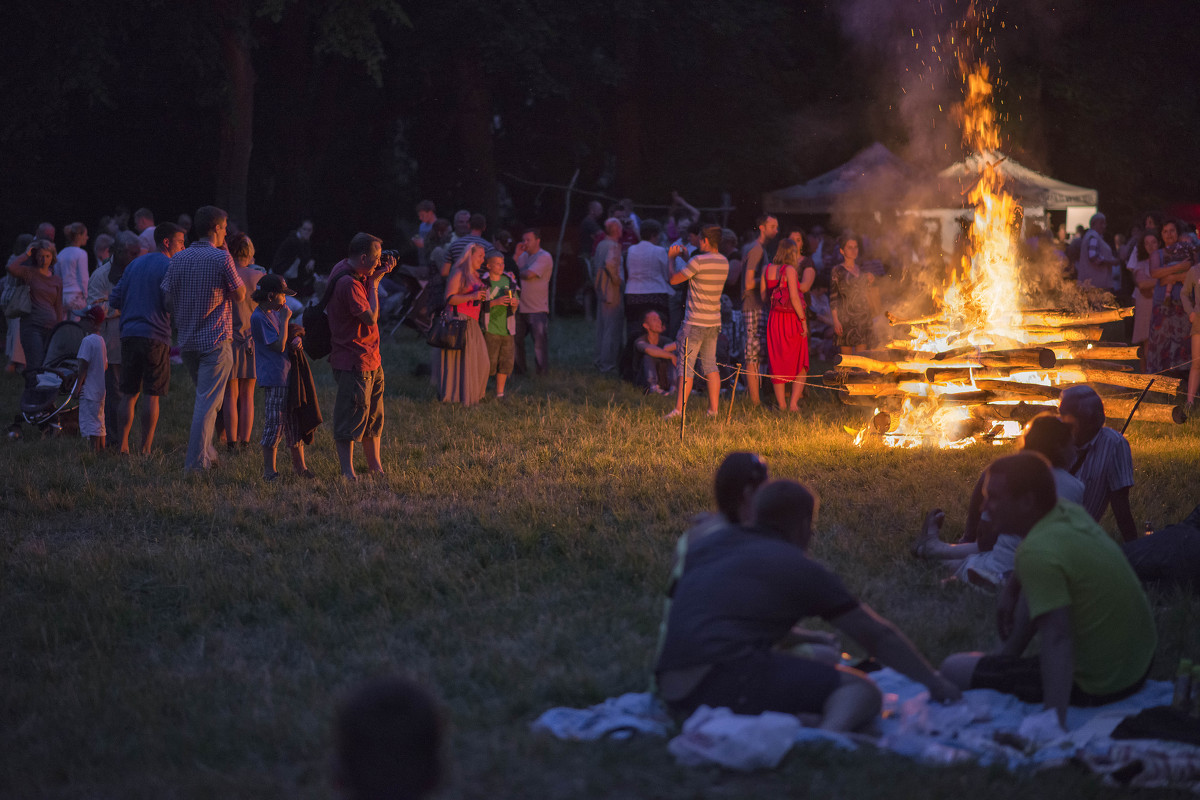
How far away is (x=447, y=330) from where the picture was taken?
12688 mm

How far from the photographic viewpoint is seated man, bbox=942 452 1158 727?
4.58m

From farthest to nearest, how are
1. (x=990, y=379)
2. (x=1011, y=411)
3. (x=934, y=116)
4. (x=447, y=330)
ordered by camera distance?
(x=934, y=116) < (x=447, y=330) < (x=990, y=379) < (x=1011, y=411)

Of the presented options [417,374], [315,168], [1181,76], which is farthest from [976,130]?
[315,168]

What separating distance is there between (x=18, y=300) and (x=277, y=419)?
5461 mm

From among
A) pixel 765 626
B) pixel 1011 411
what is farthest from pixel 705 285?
pixel 765 626

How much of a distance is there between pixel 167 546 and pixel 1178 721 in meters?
5.89

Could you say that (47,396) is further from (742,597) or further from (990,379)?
(742,597)

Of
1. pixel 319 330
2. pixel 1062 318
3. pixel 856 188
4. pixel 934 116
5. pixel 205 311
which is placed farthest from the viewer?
pixel 934 116

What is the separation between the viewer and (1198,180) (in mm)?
31000

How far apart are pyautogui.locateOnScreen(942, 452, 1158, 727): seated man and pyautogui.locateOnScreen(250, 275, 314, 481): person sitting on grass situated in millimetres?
6038

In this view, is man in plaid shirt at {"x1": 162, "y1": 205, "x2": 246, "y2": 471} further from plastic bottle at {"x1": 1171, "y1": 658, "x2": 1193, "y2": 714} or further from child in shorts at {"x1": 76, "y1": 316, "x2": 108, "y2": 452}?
plastic bottle at {"x1": 1171, "y1": 658, "x2": 1193, "y2": 714}

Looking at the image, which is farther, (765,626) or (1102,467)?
(1102,467)

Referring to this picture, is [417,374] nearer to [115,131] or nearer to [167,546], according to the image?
[167,546]

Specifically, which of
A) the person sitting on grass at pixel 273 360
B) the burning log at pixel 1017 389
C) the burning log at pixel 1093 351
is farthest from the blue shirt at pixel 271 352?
the burning log at pixel 1093 351
